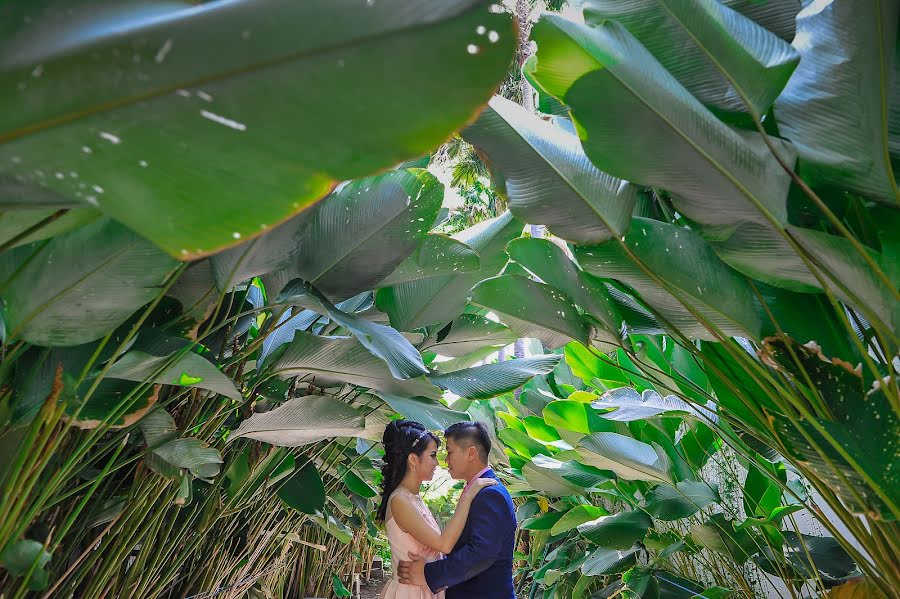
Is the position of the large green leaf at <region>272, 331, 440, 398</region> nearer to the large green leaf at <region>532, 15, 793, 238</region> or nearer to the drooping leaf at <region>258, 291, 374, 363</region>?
the drooping leaf at <region>258, 291, 374, 363</region>

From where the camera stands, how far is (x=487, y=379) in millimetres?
1736

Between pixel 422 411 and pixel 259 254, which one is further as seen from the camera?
pixel 422 411

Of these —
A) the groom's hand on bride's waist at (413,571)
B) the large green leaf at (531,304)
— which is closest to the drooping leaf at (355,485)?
the groom's hand on bride's waist at (413,571)

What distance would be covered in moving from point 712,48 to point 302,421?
1.10m

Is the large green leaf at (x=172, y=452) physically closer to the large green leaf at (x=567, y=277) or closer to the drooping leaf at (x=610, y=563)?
the large green leaf at (x=567, y=277)

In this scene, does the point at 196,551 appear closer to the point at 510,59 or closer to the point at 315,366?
the point at 315,366

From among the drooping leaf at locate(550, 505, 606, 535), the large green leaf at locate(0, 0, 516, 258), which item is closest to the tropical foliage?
the large green leaf at locate(0, 0, 516, 258)

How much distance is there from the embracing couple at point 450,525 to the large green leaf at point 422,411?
759 millimetres

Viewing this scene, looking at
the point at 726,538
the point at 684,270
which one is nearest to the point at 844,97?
Answer: the point at 684,270

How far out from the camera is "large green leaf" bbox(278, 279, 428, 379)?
1103mm

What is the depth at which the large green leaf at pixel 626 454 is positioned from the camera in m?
1.98

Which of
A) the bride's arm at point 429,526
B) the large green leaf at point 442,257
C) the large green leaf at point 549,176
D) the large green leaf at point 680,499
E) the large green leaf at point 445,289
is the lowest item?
the bride's arm at point 429,526

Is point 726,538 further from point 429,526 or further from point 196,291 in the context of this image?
point 196,291

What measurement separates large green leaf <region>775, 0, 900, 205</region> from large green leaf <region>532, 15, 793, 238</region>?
0.06m
